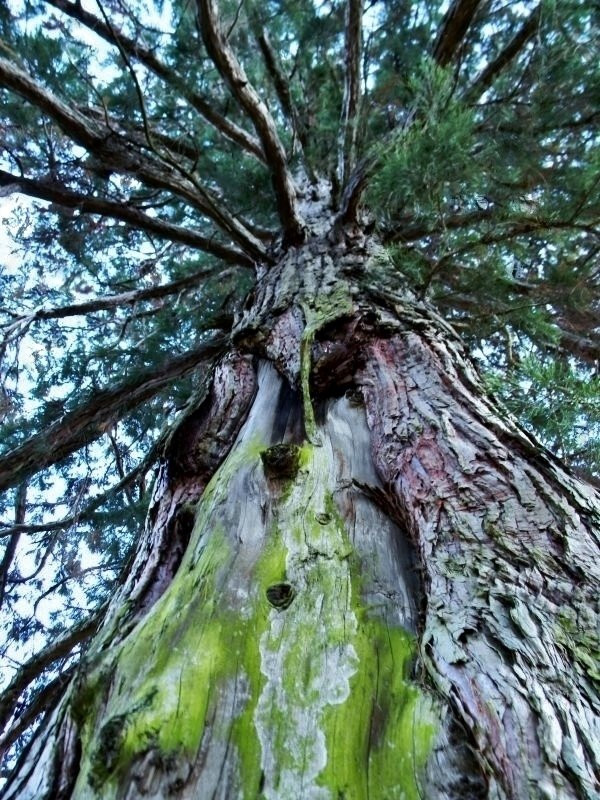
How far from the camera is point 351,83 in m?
3.24

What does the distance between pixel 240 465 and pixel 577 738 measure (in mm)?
955

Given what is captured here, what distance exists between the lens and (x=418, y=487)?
1290mm

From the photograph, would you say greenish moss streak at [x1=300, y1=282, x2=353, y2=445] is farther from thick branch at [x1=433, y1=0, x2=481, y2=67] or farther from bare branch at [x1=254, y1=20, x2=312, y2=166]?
bare branch at [x1=254, y1=20, x2=312, y2=166]

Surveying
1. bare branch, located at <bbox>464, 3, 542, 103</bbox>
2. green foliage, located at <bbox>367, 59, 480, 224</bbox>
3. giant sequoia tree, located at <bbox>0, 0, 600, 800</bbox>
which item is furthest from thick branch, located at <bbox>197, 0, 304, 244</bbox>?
bare branch, located at <bbox>464, 3, 542, 103</bbox>

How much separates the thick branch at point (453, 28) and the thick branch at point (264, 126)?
97cm

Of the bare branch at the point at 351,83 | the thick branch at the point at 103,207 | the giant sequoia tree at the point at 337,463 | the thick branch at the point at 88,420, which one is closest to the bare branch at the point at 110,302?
the giant sequoia tree at the point at 337,463

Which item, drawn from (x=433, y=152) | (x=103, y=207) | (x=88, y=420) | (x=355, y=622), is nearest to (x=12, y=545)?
(x=88, y=420)

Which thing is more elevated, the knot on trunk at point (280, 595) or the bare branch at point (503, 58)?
the bare branch at point (503, 58)

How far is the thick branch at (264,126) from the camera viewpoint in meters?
2.80

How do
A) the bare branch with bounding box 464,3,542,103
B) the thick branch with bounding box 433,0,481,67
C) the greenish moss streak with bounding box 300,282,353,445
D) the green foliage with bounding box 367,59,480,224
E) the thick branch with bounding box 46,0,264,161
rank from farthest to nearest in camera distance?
the thick branch with bounding box 46,0,264,161
the bare branch with bounding box 464,3,542,103
the thick branch with bounding box 433,0,481,67
the green foliage with bounding box 367,59,480,224
the greenish moss streak with bounding box 300,282,353,445

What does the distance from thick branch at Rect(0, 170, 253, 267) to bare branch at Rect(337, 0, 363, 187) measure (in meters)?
0.92

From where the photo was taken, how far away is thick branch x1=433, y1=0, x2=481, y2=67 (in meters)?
2.70

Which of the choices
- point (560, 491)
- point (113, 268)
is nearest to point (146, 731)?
point (560, 491)

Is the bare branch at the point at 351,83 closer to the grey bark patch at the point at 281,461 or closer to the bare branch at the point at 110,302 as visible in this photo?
the bare branch at the point at 110,302
